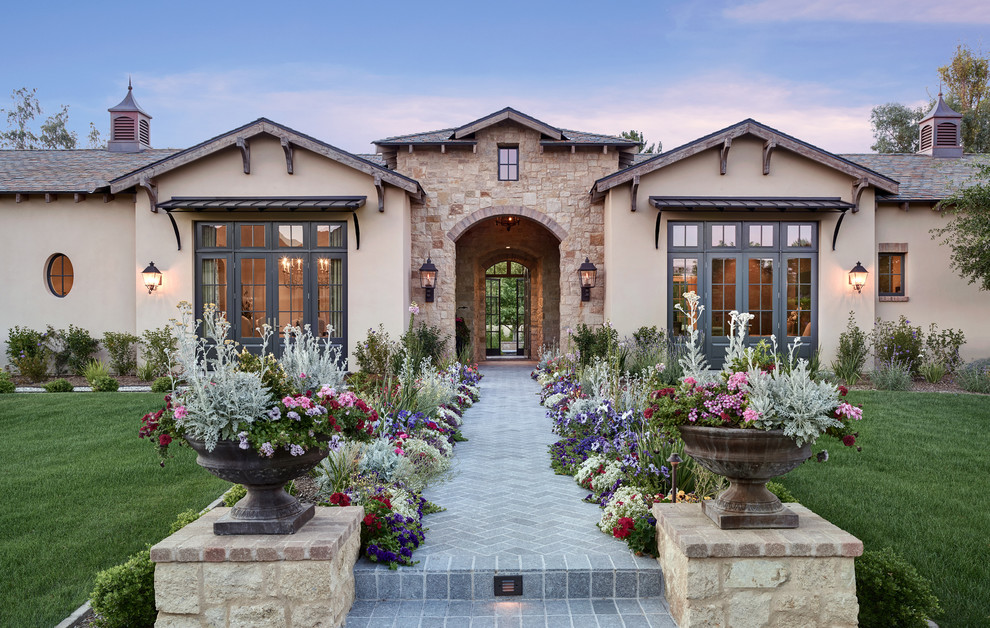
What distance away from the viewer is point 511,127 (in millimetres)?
12641

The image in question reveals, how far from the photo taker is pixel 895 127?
25.2 meters

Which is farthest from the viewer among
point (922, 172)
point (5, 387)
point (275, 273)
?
point (922, 172)

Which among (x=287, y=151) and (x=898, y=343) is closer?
(x=287, y=151)

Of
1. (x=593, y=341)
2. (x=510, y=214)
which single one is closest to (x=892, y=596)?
(x=593, y=341)

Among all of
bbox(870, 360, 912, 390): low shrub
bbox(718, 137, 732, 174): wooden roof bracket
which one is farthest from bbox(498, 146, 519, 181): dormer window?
bbox(870, 360, 912, 390): low shrub

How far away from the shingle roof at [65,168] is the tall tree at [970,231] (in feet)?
52.3

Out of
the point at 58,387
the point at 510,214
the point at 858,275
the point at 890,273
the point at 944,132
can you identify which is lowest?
the point at 58,387

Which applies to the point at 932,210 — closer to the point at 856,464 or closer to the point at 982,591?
the point at 856,464

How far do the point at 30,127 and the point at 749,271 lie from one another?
35037 mm

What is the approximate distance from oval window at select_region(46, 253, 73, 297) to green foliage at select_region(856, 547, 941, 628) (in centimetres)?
1432

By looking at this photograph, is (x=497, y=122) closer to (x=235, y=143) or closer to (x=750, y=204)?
(x=235, y=143)

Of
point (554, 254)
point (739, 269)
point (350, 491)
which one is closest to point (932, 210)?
point (739, 269)

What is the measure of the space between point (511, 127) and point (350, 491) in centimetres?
1005

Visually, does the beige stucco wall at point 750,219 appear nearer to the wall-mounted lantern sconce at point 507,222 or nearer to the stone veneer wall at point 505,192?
the stone veneer wall at point 505,192
